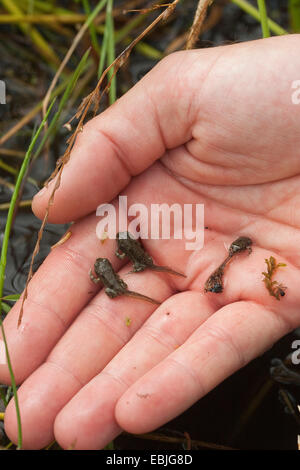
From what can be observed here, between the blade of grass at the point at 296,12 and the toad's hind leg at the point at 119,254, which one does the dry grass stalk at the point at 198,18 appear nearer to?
the blade of grass at the point at 296,12

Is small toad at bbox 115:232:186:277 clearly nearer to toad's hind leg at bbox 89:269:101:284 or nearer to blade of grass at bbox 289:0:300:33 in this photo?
toad's hind leg at bbox 89:269:101:284

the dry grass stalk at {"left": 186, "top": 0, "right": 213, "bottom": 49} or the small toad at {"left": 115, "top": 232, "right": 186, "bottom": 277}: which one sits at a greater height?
the dry grass stalk at {"left": 186, "top": 0, "right": 213, "bottom": 49}

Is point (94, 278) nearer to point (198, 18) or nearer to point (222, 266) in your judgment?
point (222, 266)

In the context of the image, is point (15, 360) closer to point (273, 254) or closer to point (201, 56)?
point (273, 254)

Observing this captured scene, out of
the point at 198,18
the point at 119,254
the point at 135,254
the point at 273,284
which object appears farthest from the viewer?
the point at 198,18

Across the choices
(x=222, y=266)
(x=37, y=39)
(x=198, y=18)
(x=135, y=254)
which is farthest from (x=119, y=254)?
(x=37, y=39)

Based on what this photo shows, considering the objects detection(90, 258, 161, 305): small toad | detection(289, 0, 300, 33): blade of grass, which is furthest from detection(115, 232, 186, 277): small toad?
detection(289, 0, 300, 33): blade of grass

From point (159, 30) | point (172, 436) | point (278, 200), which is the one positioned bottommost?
point (172, 436)

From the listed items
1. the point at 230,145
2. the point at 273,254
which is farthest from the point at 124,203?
the point at 273,254
